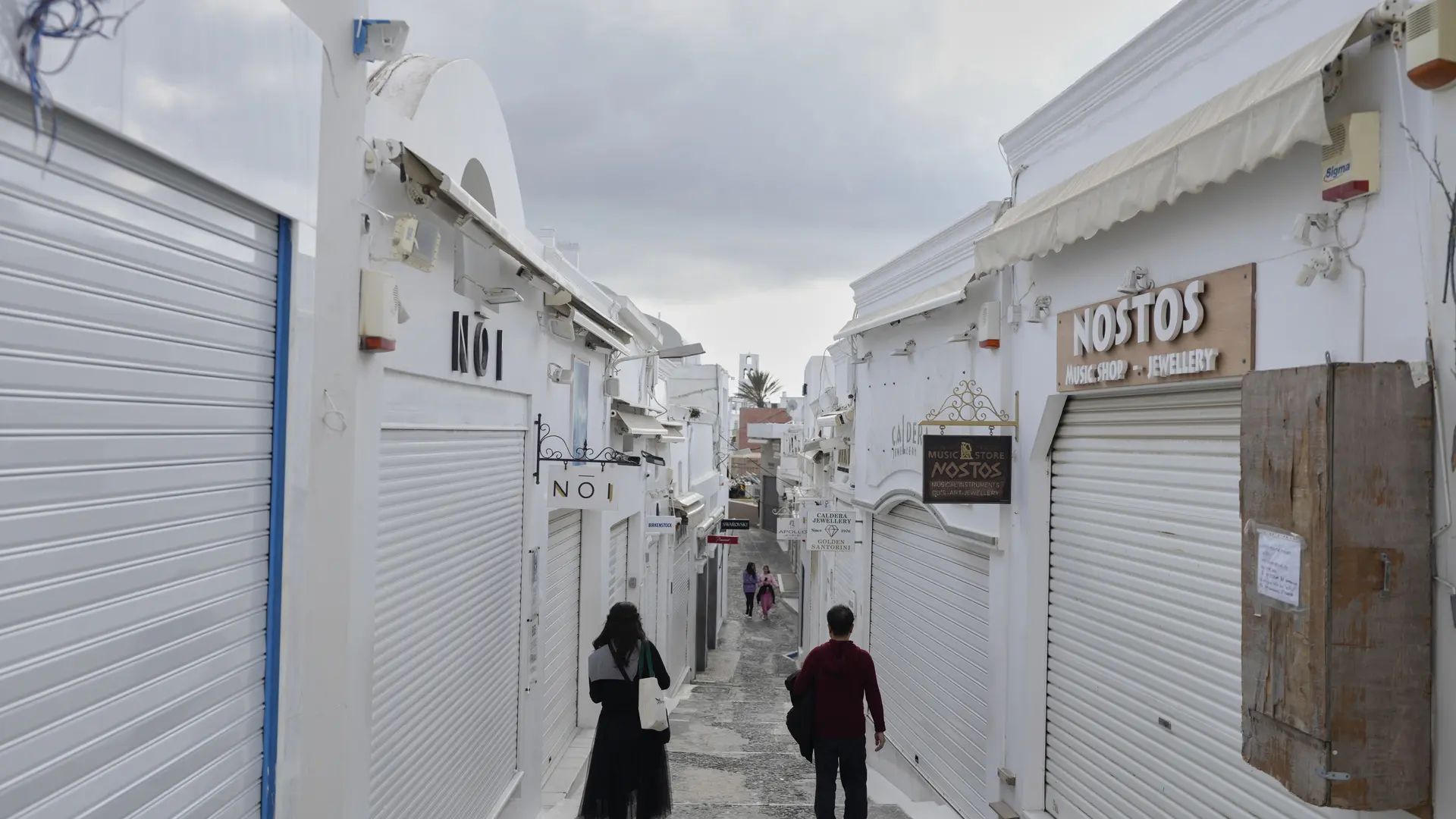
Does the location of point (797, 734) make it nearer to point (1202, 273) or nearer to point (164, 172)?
point (1202, 273)

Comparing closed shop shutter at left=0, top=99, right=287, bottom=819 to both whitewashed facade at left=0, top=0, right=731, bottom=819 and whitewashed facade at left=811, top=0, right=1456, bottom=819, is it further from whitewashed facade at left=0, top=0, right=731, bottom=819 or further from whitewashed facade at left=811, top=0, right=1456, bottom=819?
whitewashed facade at left=811, top=0, right=1456, bottom=819

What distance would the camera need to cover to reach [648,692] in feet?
22.5

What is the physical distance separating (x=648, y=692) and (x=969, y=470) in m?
2.85

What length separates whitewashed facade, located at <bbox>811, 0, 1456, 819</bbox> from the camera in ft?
12.1

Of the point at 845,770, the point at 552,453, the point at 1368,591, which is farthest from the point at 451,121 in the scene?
the point at 1368,591

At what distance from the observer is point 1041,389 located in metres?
7.13

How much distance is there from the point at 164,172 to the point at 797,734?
550 centimetres

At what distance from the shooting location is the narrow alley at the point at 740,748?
8.99 m

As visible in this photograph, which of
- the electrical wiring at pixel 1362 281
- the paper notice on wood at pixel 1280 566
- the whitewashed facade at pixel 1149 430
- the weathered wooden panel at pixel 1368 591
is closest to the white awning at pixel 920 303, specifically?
the whitewashed facade at pixel 1149 430

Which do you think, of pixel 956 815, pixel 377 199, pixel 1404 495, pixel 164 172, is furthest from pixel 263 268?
pixel 956 815

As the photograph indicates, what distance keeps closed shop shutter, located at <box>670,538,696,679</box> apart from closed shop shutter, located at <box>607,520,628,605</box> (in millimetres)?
5249

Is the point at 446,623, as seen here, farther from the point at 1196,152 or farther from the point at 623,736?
the point at 1196,152

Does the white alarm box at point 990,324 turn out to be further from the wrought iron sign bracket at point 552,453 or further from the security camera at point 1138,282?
the wrought iron sign bracket at point 552,453

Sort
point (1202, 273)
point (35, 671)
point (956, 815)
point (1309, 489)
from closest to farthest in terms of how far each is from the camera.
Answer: point (35, 671) → point (1309, 489) → point (1202, 273) → point (956, 815)
